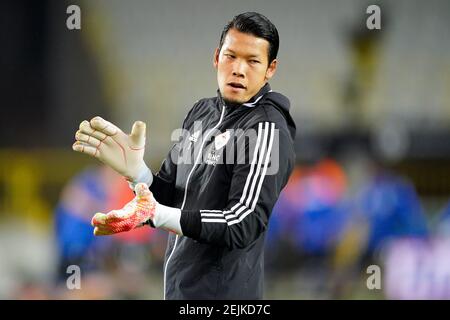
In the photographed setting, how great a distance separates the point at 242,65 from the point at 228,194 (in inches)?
11.3

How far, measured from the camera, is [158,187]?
1.93 m

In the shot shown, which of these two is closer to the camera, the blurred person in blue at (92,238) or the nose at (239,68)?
the nose at (239,68)

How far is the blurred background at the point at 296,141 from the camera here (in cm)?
441

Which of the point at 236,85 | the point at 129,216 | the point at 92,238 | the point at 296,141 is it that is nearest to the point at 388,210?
the point at 296,141

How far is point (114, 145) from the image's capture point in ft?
5.97

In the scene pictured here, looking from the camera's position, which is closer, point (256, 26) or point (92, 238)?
point (256, 26)

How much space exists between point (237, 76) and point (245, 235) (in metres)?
0.36

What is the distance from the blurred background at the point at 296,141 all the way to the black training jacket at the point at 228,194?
245cm

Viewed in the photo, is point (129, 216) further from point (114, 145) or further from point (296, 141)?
point (296, 141)

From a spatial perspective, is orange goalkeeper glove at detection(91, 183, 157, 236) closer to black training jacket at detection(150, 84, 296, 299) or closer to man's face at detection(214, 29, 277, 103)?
black training jacket at detection(150, 84, 296, 299)

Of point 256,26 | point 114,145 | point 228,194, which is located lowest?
point 228,194

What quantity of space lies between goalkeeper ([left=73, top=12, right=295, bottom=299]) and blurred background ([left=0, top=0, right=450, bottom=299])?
2463 millimetres

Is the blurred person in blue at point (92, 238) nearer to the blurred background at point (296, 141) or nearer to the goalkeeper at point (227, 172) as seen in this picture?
the blurred background at point (296, 141)

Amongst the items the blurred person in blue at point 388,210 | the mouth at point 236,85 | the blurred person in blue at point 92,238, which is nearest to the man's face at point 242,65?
the mouth at point 236,85
